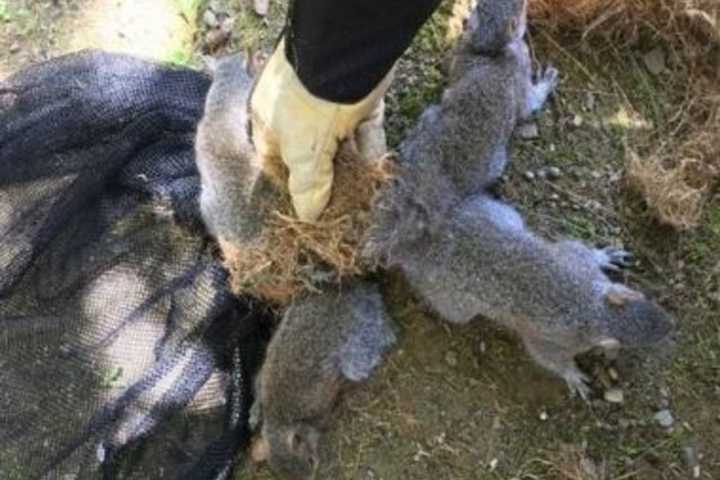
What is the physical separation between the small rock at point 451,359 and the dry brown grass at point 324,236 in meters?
0.43

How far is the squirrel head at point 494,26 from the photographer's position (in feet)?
12.4

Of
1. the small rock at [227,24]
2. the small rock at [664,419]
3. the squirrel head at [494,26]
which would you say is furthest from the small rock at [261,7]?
the small rock at [664,419]

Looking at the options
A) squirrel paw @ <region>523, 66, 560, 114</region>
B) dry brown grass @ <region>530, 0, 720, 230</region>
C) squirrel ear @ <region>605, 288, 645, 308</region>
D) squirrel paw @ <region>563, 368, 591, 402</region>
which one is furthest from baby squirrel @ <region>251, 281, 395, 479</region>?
dry brown grass @ <region>530, 0, 720, 230</region>

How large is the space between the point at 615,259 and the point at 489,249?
1.65 ft

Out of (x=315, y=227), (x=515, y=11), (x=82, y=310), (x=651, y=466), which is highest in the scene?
(x=515, y=11)

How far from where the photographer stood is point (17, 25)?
14.1 feet

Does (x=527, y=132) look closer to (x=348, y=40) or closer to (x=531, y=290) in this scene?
(x=531, y=290)

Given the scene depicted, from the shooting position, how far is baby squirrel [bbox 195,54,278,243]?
364 cm

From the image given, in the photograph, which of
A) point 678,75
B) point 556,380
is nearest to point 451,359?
point 556,380

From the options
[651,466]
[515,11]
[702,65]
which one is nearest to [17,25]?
[515,11]

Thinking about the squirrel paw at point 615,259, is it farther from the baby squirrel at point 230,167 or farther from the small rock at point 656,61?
the baby squirrel at point 230,167

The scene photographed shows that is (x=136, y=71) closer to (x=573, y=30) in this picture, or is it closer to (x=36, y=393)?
(x=36, y=393)

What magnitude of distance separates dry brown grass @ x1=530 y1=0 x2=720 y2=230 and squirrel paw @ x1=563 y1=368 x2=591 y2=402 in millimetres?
602

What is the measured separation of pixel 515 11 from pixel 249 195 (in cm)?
111
